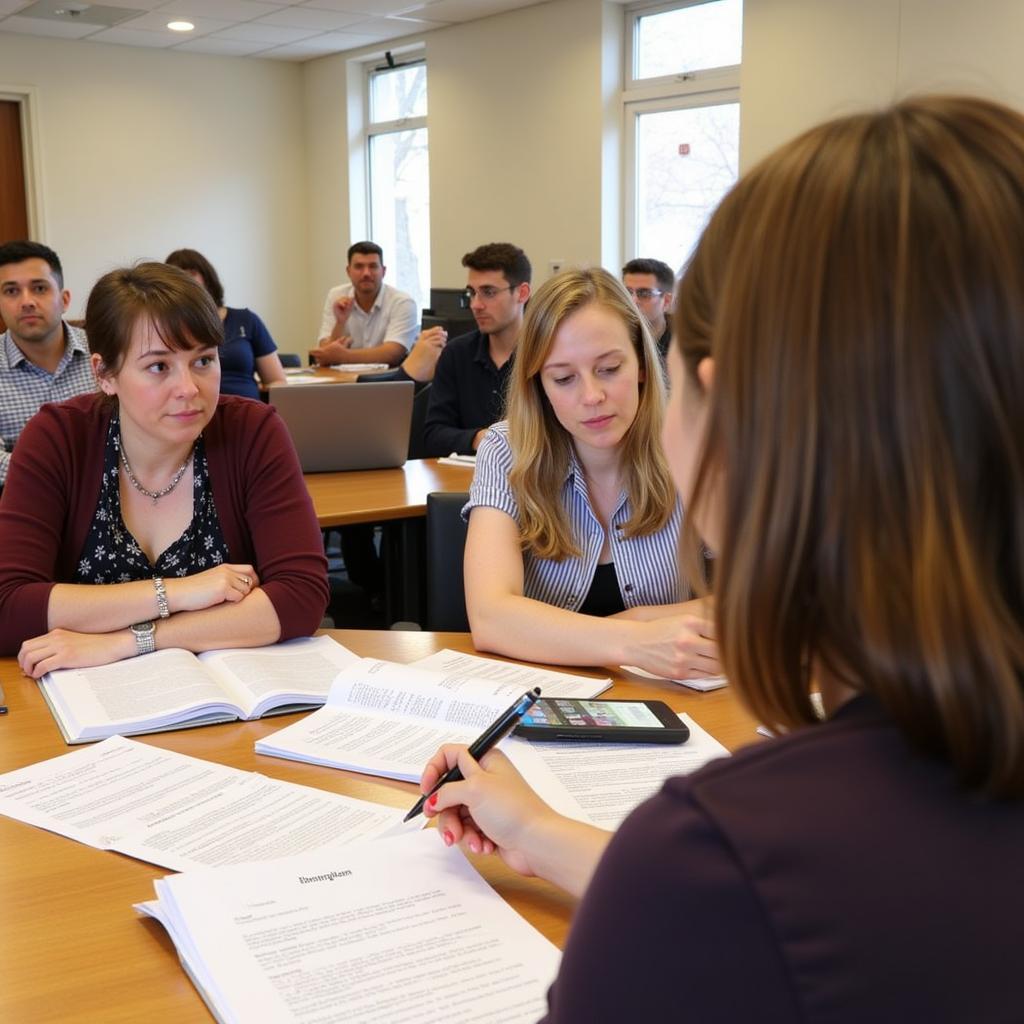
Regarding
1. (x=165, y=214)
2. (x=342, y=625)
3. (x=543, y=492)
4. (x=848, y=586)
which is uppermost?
(x=165, y=214)

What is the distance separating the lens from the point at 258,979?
89cm

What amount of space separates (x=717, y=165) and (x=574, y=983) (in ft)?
21.6

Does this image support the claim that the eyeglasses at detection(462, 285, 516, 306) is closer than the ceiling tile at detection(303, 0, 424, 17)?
Yes

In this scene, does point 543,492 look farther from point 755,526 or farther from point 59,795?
point 755,526

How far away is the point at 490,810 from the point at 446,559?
1.16 m

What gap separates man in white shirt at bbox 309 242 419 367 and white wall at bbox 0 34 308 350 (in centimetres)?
200

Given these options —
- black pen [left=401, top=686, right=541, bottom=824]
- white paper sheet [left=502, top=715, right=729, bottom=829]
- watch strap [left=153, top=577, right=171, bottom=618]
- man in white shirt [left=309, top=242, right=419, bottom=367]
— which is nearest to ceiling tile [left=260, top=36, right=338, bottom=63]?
man in white shirt [left=309, top=242, right=419, bottom=367]

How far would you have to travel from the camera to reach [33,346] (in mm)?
3754

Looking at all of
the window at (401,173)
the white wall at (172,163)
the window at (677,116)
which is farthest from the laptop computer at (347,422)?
the white wall at (172,163)

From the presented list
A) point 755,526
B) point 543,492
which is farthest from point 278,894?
point 543,492

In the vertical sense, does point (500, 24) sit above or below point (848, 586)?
above

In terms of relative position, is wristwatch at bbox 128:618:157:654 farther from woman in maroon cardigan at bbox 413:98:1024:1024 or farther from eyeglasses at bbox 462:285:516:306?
eyeglasses at bbox 462:285:516:306

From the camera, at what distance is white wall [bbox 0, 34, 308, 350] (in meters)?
8.43

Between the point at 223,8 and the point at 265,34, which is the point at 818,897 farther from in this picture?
the point at 265,34
